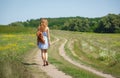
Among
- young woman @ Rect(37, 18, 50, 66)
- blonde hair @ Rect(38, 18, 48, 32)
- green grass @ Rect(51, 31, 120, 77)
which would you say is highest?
blonde hair @ Rect(38, 18, 48, 32)

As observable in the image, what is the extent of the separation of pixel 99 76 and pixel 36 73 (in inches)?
133

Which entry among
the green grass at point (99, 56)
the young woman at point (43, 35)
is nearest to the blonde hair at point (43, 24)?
the young woman at point (43, 35)

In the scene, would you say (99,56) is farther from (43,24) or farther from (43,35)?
(43,24)

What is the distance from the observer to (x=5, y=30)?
114 meters

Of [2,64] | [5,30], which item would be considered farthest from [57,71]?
[5,30]

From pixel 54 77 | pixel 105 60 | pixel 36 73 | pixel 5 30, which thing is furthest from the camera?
pixel 5 30

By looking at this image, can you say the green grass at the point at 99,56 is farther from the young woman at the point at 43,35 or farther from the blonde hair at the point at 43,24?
the blonde hair at the point at 43,24

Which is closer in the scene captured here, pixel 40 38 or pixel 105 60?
pixel 40 38

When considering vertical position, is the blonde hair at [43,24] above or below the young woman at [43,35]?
above

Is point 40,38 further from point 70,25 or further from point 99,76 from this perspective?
point 70,25

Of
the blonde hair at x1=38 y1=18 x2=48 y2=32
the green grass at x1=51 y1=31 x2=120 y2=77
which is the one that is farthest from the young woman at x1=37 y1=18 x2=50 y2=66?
the green grass at x1=51 y1=31 x2=120 y2=77

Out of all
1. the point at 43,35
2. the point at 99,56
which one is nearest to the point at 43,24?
the point at 43,35

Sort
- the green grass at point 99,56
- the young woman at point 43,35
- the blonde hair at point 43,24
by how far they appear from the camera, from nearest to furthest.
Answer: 1. the blonde hair at point 43,24
2. the young woman at point 43,35
3. the green grass at point 99,56

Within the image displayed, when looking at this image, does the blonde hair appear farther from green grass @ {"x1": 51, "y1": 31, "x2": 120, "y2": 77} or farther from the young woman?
Result: green grass @ {"x1": 51, "y1": 31, "x2": 120, "y2": 77}
